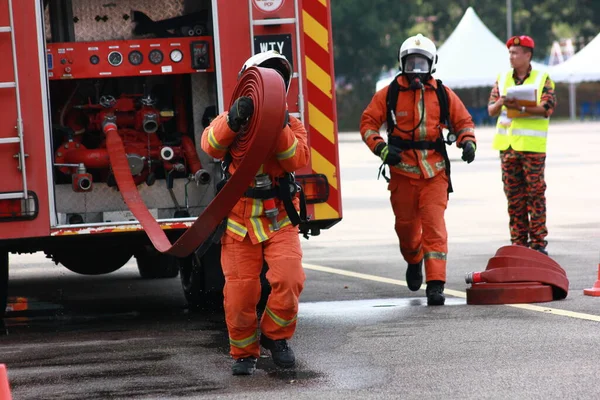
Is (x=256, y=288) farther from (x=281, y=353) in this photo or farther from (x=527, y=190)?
(x=527, y=190)

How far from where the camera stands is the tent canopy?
1719 inches

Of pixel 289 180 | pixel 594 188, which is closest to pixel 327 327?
pixel 289 180

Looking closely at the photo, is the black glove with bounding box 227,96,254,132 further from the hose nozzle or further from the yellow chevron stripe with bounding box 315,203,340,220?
the hose nozzle

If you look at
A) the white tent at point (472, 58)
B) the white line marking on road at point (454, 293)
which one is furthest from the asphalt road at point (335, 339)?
the white tent at point (472, 58)

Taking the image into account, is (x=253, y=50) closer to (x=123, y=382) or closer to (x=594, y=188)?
(x=123, y=382)

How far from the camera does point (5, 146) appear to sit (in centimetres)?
793

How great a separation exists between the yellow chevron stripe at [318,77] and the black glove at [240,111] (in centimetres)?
184

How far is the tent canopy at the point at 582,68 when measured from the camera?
4366 centimetres

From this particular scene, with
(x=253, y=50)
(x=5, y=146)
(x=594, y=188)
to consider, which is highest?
(x=253, y=50)

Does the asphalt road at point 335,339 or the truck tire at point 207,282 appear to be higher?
the truck tire at point 207,282

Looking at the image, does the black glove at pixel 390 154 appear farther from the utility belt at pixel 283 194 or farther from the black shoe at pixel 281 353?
the black shoe at pixel 281 353

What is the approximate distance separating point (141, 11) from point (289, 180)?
106 inches

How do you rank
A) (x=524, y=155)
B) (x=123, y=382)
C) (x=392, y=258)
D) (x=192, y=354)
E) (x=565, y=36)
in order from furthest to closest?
1. (x=565, y=36)
2. (x=392, y=258)
3. (x=524, y=155)
4. (x=192, y=354)
5. (x=123, y=382)

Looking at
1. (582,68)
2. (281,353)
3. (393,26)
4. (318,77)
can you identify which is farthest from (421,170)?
(393,26)
